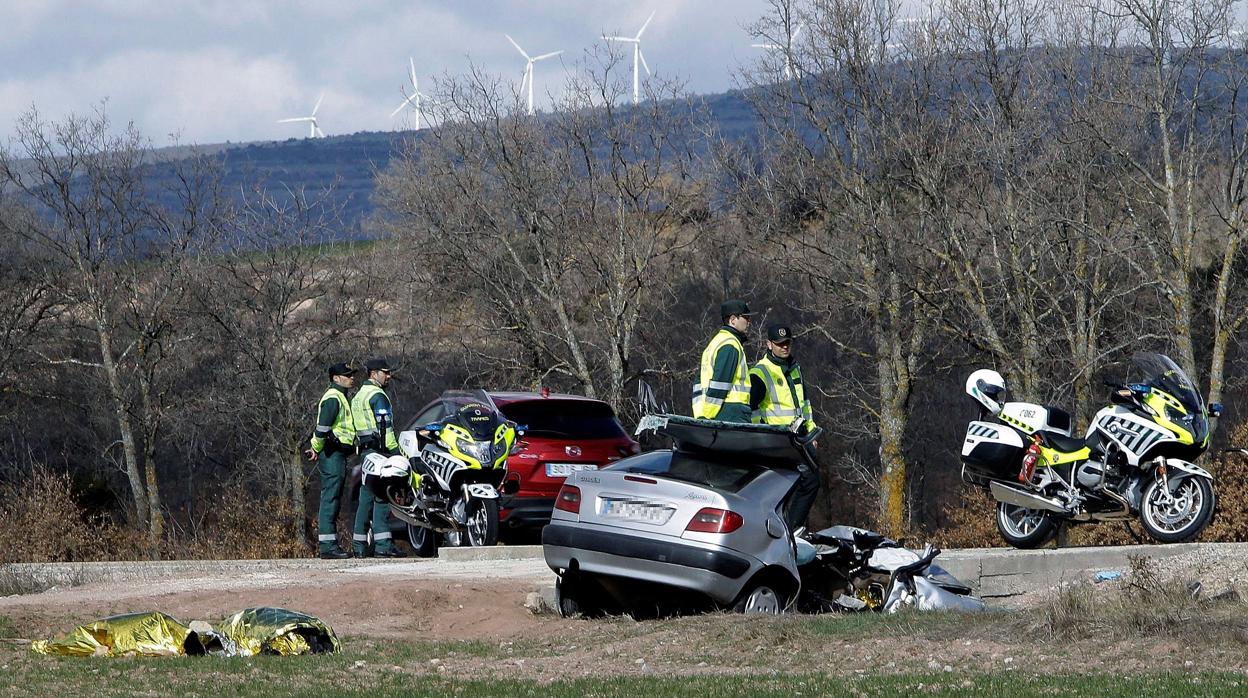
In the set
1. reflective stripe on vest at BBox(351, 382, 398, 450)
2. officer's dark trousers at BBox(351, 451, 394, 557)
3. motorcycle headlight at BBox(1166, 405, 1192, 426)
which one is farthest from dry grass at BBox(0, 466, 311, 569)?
motorcycle headlight at BBox(1166, 405, 1192, 426)

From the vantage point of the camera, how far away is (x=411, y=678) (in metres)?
8.52

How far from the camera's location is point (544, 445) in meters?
16.9

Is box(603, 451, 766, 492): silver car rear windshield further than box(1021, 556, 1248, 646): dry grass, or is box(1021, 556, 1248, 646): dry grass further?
box(603, 451, 766, 492): silver car rear windshield

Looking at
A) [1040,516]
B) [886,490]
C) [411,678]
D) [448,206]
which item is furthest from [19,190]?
[411,678]

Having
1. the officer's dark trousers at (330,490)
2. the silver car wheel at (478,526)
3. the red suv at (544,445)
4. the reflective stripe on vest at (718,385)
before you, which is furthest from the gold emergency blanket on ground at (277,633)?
the red suv at (544,445)

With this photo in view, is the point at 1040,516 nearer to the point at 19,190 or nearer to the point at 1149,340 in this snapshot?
the point at 1149,340

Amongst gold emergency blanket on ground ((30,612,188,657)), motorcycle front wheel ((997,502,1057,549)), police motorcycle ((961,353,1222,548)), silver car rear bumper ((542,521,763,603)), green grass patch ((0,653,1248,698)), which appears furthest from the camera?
motorcycle front wheel ((997,502,1057,549))

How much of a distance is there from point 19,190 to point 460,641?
37.2m

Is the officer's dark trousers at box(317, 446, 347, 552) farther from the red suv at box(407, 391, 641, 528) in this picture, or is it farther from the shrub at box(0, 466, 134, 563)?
the shrub at box(0, 466, 134, 563)

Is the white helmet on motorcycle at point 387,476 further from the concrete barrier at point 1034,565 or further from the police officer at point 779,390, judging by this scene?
the concrete barrier at point 1034,565

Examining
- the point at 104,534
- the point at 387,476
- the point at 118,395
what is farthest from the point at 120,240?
the point at 387,476

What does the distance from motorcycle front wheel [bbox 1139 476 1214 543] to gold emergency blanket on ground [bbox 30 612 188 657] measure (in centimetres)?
836

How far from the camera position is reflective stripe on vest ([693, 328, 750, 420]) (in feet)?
38.4

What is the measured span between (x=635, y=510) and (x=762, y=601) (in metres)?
1.08
